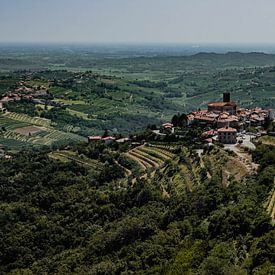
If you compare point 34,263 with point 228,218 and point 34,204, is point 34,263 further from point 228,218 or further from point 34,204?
point 228,218

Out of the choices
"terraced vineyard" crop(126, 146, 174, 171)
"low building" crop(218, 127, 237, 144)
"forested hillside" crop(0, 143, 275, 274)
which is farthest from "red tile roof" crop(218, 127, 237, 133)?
"terraced vineyard" crop(126, 146, 174, 171)

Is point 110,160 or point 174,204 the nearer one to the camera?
point 174,204

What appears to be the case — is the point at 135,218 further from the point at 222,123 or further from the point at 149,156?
the point at 222,123

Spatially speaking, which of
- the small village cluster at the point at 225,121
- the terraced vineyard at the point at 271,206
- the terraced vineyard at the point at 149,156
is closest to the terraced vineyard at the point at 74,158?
the terraced vineyard at the point at 149,156

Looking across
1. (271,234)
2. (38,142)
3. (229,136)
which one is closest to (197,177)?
(229,136)

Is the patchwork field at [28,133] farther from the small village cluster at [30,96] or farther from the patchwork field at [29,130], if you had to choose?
the small village cluster at [30,96]
